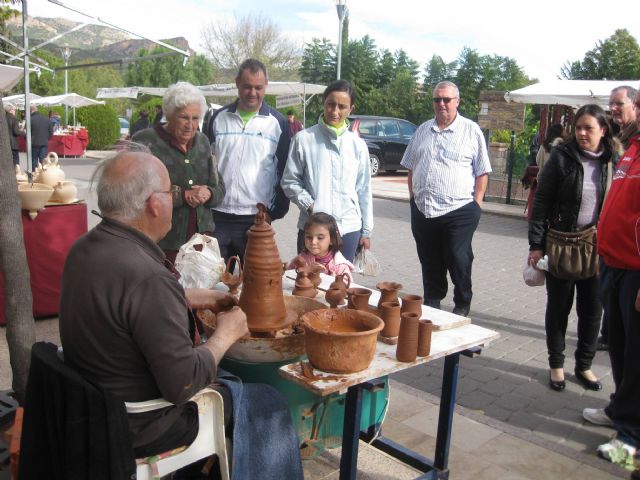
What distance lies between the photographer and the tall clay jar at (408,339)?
220 centimetres

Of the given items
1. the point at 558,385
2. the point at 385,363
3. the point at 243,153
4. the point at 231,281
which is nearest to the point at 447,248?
the point at 558,385

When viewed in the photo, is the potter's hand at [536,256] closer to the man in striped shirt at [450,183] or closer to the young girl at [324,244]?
the man in striped shirt at [450,183]

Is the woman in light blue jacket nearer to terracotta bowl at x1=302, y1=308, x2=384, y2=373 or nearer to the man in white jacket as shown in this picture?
the man in white jacket

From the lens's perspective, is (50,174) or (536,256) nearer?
(536,256)

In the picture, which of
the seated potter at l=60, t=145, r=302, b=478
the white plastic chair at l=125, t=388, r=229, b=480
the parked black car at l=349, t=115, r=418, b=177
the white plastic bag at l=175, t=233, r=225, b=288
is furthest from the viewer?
the parked black car at l=349, t=115, r=418, b=177

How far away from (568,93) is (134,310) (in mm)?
9177

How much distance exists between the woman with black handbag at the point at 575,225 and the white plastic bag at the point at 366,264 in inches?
39.4

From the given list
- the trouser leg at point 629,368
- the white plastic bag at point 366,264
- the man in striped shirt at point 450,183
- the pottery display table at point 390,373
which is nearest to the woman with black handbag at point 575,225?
the trouser leg at point 629,368

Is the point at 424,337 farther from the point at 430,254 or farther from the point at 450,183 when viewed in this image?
the point at 430,254

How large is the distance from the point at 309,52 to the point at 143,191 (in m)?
37.0

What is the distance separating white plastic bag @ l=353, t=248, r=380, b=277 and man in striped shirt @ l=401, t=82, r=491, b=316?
652 mm

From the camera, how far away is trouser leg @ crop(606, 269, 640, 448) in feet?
9.82

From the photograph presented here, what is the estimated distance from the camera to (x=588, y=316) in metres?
3.80

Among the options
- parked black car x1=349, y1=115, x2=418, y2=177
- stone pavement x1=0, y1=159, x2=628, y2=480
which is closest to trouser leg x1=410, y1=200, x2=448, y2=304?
stone pavement x1=0, y1=159, x2=628, y2=480
